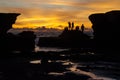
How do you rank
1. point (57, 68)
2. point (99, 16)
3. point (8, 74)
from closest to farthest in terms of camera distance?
point (8, 74) < point (57, 68) < point (99, 16)

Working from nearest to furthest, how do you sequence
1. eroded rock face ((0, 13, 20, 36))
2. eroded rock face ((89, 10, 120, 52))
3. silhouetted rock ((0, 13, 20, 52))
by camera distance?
silhouetted rock ((0, 13, 20, 52))
eroded rock face ((0, 13, 20, 36))
eroded rock face ((89, 10, 120, 52))

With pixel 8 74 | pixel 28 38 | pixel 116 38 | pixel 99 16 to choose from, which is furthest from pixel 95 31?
pixel 8 74

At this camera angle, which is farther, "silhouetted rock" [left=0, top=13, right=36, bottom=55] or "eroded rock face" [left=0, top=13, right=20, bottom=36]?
"eroded rock face" [left=0, top=13, right=20, bottom=36]

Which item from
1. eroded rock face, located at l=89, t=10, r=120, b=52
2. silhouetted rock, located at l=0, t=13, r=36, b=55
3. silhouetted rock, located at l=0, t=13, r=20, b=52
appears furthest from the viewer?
eroded rock face, located at l=89, t=10, r=120, b=52

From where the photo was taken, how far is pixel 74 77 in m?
31.9

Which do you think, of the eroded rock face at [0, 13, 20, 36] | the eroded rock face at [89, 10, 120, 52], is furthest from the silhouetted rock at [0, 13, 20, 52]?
the eroded rock face at [89, 10, 120, 52]

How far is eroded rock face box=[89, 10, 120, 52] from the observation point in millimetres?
73938

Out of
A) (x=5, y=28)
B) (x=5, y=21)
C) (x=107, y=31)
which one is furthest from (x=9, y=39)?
(x=107, y=31)

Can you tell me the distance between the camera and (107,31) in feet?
254

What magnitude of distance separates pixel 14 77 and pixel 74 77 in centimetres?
586

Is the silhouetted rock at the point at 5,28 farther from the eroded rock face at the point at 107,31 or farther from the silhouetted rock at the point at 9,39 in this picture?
the eroded rock face at the point at 107,31

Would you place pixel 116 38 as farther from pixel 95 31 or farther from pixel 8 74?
pixel 8 74

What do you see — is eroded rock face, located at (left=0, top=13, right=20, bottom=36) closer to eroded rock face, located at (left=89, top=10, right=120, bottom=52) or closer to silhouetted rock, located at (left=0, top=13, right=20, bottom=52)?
silhouetted rock, located at (left=0, top=13, right=20, bottom=52)

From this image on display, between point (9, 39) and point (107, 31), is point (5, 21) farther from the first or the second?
point (107, 31)
